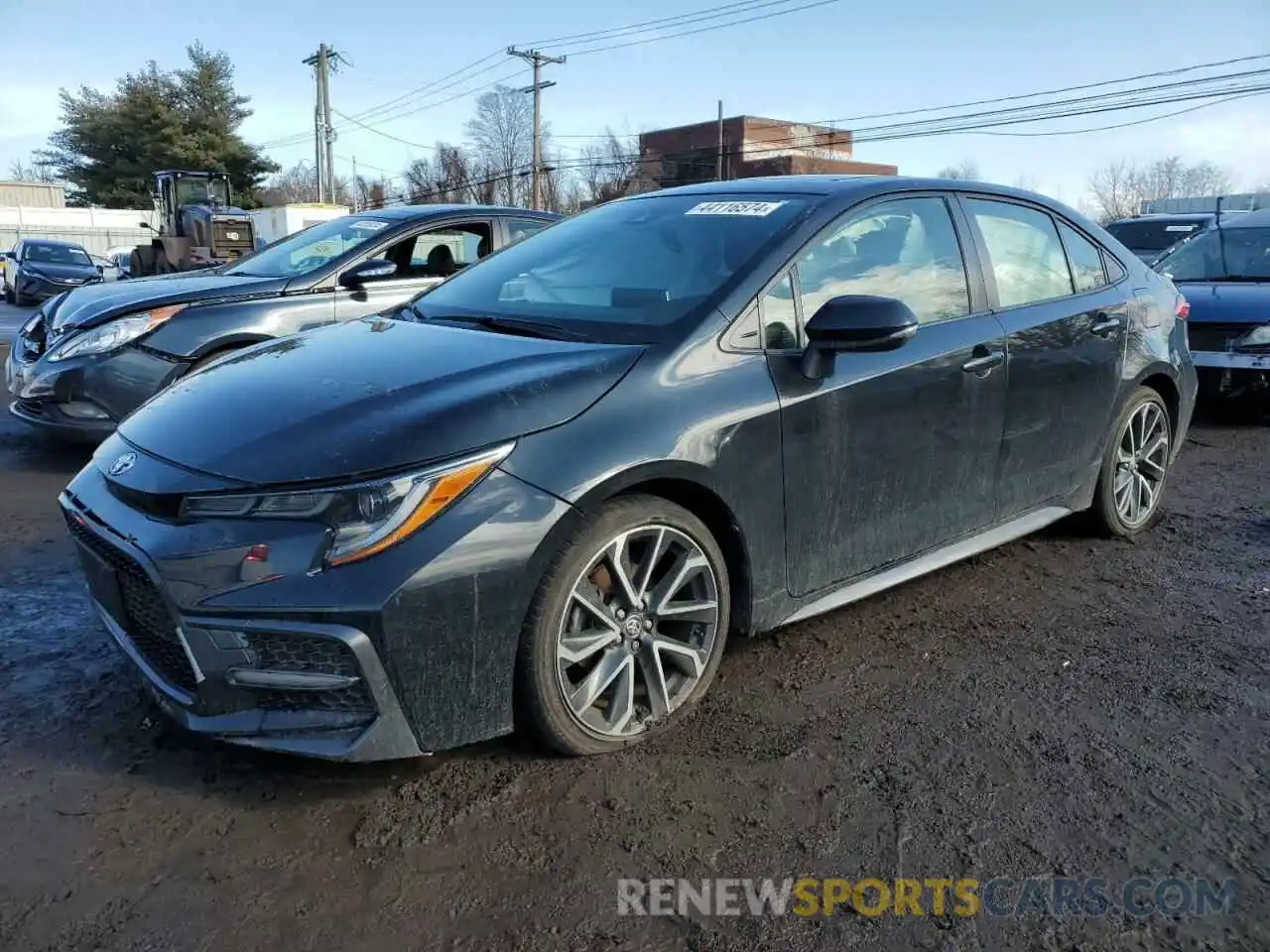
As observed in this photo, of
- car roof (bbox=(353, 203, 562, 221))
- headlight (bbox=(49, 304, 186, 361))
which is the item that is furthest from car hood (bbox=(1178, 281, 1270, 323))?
headlight (bbox=(49, 304, 186, 361))

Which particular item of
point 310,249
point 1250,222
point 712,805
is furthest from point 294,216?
point 712,805

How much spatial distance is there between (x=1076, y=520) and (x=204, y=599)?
395 cm

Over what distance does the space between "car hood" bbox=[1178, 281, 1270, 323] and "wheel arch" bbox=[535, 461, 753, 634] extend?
20.3 ft

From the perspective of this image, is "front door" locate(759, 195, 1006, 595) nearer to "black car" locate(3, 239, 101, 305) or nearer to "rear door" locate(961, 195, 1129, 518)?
"rear door" locate(961, 195, 1129, 518)

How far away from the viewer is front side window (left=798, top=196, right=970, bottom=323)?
126 inches

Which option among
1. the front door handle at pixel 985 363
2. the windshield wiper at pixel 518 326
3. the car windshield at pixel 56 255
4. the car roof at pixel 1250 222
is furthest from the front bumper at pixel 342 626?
the car windshield at pixel 56 255

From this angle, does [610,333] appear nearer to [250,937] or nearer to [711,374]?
[711,374]

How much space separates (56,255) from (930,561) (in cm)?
2513

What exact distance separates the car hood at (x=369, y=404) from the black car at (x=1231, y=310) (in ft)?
22.1

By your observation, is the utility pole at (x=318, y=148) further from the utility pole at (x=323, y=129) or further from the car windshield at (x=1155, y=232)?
the car windshield at (x=1155, y=232)

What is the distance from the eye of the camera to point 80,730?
2.77 m

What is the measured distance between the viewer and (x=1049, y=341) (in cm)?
388

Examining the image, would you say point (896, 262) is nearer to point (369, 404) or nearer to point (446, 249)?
point (369, 404)

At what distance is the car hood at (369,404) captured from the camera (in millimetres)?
2367
